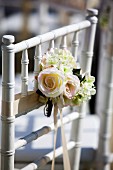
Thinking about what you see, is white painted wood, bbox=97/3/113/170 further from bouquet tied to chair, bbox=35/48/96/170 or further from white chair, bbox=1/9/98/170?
bouquet tied to chair, bbox=35/48/96/170

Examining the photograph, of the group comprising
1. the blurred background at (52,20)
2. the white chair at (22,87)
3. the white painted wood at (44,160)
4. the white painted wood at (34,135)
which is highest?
the blurred background at (52,20)

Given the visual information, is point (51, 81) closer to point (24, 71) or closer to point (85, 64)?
point (24, 71)

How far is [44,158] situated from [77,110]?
26 cm

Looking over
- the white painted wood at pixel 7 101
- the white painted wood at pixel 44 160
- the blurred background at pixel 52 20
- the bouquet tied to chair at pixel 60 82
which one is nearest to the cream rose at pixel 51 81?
the bouquet tied to chair at pixel 60 82

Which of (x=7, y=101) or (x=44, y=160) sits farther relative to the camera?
(x=44, y=160)

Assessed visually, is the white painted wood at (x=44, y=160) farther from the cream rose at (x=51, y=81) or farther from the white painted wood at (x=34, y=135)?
the cream rose at (x=51, y=81)

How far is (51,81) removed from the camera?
120cm

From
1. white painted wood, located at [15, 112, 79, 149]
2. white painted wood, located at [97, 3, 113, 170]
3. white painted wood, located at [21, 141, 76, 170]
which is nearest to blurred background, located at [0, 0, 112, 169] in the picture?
white painted wood, located at [97, 3, 113, 170]

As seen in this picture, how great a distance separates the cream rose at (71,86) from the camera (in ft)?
4.06

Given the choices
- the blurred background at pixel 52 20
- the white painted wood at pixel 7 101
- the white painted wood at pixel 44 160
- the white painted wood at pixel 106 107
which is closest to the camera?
the white painted wood at pixel 7 101

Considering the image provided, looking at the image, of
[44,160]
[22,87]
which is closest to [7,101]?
[22,87]

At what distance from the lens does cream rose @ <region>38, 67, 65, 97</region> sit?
1197 mm

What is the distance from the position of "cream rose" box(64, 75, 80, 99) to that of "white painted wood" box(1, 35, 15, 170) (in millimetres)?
182

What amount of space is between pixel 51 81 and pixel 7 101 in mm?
147
